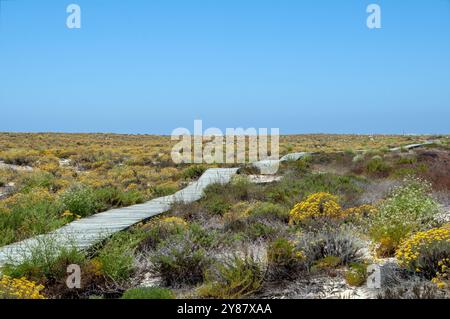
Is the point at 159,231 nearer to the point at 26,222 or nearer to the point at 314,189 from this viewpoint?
the point at 26,222

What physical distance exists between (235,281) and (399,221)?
134 inches

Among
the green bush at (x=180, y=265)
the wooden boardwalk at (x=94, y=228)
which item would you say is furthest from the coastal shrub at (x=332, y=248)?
the wooden boardwalk at (x=94, y=228)

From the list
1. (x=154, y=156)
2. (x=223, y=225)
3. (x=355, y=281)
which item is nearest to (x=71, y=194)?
(x=223, y=225)

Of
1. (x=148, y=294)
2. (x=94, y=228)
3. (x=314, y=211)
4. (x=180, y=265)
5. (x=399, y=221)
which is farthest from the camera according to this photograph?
(x=314, y=211)

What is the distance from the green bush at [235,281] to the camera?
6.26m

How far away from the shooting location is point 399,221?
27.9 ft

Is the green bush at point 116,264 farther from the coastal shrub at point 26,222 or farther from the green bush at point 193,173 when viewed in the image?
the green bush at point 193,173

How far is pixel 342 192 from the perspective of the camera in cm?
1495

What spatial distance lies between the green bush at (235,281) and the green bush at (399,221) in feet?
7.42

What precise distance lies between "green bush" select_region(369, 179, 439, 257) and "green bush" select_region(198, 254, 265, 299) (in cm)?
226

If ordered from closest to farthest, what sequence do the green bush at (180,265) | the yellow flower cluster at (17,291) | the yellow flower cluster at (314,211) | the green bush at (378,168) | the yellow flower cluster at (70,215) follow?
the yellow flower cluster at (17,291), the green bush at (180,265), the yellow flower cluster at (314,211), the yellow flower cluster at (70,215), the green bush at (378,168)

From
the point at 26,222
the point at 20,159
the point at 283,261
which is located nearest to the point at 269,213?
the point at 283,261

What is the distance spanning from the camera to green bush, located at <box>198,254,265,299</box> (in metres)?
6.26

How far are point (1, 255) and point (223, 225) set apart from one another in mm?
4418
